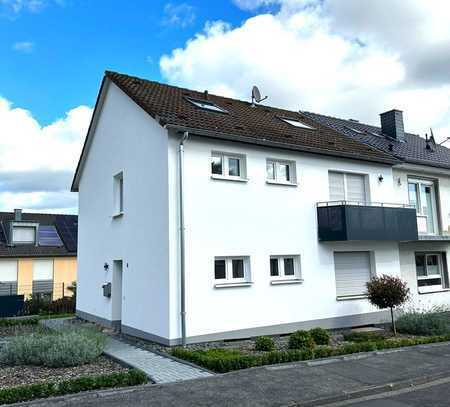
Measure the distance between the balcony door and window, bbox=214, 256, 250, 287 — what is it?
7.71 m

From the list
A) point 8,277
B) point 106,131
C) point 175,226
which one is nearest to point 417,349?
point 175,226

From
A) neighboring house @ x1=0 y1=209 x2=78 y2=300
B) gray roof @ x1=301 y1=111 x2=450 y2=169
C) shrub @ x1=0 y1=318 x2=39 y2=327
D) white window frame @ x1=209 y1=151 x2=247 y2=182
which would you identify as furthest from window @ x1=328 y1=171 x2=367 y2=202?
neighboring house @ x1=0 y1=209 x2=78 y2=300

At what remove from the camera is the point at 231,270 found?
11.2 meters

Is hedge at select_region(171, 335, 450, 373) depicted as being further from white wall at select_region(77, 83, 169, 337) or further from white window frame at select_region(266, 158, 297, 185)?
white window frame at select_region(266, 158, 297, 185)

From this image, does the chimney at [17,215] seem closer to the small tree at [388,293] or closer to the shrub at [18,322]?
the shrub at [18,322]

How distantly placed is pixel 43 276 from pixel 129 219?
69.4 ft

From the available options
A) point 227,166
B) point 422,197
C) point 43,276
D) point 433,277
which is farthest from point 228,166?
point 43,276

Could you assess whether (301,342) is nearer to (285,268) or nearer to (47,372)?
(285,268)

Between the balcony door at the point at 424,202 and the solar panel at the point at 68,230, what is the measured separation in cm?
2419

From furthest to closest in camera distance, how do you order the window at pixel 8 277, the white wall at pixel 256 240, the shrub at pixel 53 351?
the window at pixel 8 277
the white wall at pixel 256 240
the shrub at pixel 53 351

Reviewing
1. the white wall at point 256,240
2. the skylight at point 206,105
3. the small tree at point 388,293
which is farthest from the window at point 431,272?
the skylight at point 206,105

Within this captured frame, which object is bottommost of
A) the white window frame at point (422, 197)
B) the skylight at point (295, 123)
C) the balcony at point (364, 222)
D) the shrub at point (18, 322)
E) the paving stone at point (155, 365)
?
the paving stone at point (155, 365)

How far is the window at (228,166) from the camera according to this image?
11.4 m

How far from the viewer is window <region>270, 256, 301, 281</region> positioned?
38.9 ft
